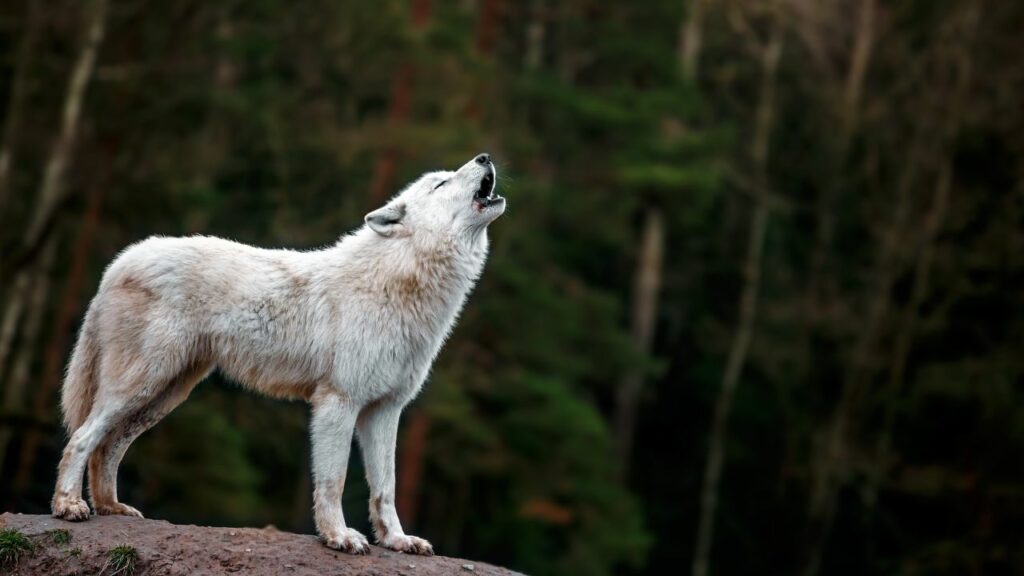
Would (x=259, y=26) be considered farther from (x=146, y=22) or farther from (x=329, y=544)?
(x=329, y=544)

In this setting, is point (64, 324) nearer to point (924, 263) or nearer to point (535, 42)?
point (924, 263)

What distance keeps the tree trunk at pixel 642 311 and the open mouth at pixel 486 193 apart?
92.1 feet

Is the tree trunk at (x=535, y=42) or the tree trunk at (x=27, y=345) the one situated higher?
the tree trunk at (x=535, y=42)

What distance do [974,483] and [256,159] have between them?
55.2 feet

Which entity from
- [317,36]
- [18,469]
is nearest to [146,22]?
[317,36]

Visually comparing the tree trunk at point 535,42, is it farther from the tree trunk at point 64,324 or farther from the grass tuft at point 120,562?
the grass tuft at point 120,562

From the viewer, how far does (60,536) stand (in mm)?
7289

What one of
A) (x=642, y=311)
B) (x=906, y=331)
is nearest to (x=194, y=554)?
(x=906, y=331)

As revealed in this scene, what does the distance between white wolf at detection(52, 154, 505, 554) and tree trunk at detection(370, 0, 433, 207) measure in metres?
15.5

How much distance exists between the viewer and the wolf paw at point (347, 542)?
24.1ft

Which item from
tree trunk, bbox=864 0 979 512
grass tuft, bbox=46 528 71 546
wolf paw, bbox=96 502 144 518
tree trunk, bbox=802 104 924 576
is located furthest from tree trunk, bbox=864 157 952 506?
grass tuft, bbox=46 528 71 546

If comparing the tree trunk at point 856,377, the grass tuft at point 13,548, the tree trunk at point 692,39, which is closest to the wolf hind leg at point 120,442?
the grass tuft at point 13,548

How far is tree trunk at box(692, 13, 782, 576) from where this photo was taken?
113 ft

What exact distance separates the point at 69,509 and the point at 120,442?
49 cm
